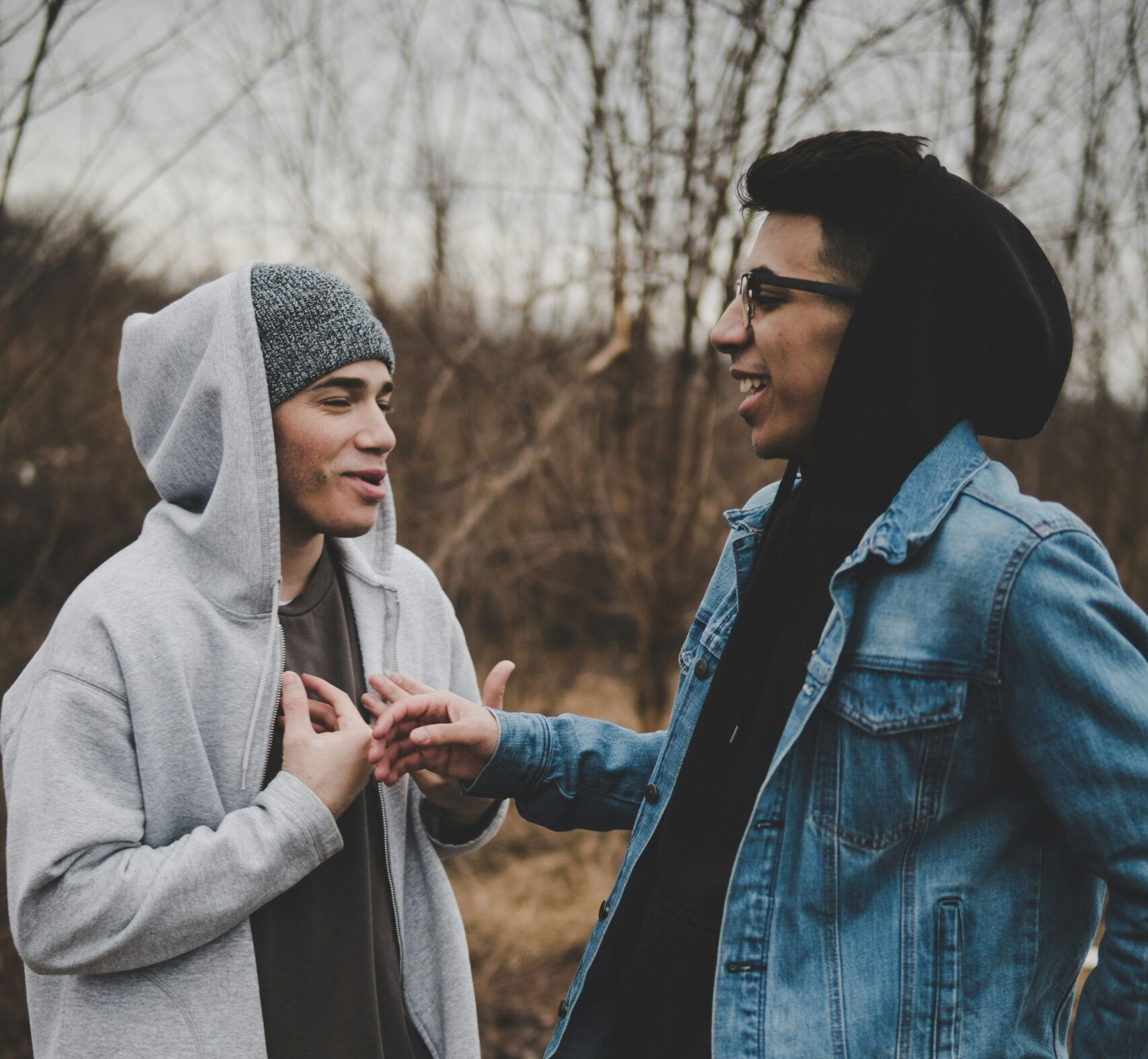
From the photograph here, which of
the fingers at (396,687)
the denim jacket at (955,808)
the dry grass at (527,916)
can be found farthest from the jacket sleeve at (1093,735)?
the dry grass at (527,916)

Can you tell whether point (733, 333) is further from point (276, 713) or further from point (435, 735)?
point (276, 713)

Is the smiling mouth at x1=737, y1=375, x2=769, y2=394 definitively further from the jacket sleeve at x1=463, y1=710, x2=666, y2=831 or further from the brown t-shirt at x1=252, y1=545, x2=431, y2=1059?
the brown t-shirt at x1=252, y1=545, x2=431, y2=1059

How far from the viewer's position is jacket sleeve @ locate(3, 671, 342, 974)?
1534 mm

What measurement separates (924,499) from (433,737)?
1.00 meters

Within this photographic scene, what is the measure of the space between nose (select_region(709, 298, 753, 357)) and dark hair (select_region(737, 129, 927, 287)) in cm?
17

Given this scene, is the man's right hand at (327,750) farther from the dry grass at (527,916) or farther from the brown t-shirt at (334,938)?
the dry grass at (527,916)

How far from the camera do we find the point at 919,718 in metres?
1.37

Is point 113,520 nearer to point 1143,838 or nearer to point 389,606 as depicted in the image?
point 389,606

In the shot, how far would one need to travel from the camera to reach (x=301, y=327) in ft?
6.24

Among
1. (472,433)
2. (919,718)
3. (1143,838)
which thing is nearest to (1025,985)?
(1143,838)

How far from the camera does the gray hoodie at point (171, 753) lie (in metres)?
1.55

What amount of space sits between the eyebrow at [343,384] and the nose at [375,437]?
56mm

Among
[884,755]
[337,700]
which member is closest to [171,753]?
[337,700]

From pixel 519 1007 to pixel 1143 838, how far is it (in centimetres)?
383
